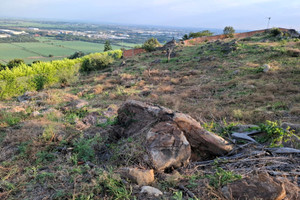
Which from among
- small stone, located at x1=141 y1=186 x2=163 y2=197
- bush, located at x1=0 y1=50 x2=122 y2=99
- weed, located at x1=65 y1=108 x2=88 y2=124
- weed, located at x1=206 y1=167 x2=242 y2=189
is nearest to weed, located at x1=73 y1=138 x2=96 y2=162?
small stone, located at x1=141 y1=186 x2=163 y2=197

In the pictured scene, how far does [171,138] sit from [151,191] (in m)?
1.07

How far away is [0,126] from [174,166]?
17.3ft

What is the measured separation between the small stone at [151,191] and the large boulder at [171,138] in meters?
0.54

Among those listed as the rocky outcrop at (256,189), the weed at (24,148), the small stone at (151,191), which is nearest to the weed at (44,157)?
the weed at (24,148)

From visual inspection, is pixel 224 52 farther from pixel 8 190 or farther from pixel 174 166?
pixel 8 190

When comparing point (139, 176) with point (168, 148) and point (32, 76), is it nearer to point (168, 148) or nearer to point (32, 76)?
point (168, 148)

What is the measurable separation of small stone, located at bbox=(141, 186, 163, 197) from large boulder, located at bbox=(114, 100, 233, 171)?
0.54 m

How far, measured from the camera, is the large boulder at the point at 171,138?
11.5ft

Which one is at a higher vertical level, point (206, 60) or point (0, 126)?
point (206, 60)

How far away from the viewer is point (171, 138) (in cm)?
362

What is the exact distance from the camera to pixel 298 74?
1025 centimetres

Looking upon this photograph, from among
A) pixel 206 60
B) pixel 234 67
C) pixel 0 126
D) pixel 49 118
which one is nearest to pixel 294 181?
pixel 49 118

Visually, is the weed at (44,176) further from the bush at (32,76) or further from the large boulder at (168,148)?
the bush at (32,76)

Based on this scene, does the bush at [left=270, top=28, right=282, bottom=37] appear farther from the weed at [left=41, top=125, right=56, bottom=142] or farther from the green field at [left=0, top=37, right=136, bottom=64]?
the green field at [left=0, top=37, right=136, bottom=64]
